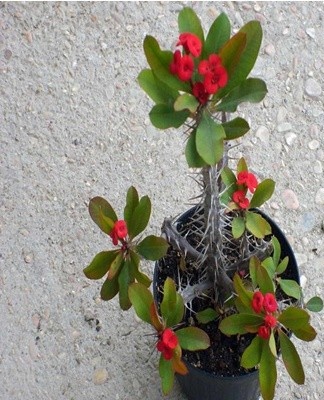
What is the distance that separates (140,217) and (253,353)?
23 cm

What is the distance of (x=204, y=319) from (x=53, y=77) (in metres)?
0.75

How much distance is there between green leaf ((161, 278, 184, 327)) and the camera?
856mm

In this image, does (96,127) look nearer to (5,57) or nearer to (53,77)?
(53,77)

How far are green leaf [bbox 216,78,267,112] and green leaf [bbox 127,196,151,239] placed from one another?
0.20 meters

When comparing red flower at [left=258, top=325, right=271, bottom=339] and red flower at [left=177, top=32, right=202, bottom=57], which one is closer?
red flower at [left=177, top=32, right=202, bottom=57]

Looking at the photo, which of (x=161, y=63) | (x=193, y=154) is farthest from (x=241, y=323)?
(x=161, y=63)

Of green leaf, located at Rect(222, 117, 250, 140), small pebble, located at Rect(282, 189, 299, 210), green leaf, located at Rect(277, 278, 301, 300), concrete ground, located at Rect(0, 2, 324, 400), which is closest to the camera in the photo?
green leaf, located at Rect(222, 117, 250, 140)

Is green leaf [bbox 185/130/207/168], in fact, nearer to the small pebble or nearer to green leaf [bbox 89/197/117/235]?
green leaf [bbox 89/197/117/235]

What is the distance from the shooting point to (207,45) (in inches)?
28.8

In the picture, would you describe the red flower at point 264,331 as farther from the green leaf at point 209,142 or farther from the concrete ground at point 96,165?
the concrete ground at point 96,165

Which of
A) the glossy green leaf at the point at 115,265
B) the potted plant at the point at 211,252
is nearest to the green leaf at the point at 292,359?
the potted plant at the point at 211,252

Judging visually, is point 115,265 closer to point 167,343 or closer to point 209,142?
point 167,343

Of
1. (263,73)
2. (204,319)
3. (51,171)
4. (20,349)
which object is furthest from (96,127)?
(204,319)

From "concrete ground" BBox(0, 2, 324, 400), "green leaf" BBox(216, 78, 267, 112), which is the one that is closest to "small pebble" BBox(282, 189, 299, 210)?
"concrete ground" BBox(0, 2, 324, 400)
